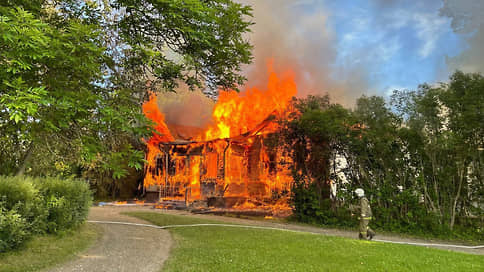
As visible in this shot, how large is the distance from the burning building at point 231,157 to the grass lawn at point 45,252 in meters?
10.9

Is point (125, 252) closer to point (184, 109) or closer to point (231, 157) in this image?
point (231, 157)

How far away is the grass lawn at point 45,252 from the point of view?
6620mm

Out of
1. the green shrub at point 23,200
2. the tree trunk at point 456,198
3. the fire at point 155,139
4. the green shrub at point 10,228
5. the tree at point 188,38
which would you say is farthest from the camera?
the fire at point 155,139

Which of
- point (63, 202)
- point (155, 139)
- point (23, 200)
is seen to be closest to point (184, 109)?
point (155, 139)

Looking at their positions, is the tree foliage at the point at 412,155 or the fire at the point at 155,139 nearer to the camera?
the tree foliage at the point at 412,155

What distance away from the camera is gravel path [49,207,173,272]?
22.4 ft

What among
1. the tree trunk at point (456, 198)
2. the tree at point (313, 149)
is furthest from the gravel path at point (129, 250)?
the tree at point (313, 149)

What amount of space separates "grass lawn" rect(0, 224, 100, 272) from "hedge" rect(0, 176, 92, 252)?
221mm

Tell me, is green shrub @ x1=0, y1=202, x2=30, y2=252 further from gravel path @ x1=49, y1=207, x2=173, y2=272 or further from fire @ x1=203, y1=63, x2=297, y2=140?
fire @ x1=203, y1=63, x2=297, y2=140

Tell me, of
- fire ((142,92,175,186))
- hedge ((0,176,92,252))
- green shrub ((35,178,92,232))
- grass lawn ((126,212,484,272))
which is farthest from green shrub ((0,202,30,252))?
fire ((142,92,175,186))

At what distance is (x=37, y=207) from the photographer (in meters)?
8.15

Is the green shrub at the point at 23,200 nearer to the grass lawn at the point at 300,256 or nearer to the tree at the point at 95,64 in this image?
the tree at the point at 95,64

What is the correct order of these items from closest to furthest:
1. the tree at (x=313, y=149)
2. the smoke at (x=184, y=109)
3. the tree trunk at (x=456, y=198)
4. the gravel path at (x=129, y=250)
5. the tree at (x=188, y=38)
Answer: the gravel path at (x=129, y=250)
the tree at (x=188, y=38)
the tree trunk at (x=456, y=198)
the tree at (x=313, y=149)
the smoke at (x=184, y=109)

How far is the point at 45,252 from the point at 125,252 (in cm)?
177
